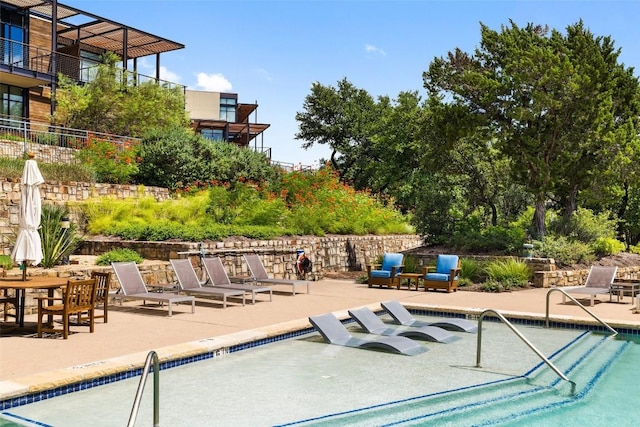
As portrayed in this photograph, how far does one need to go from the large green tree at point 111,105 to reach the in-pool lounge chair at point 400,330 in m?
18.9

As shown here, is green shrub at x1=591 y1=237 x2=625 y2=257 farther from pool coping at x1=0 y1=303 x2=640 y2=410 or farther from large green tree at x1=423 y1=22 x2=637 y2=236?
pool coping at x1=0 y1=303 x2=640 y2=410

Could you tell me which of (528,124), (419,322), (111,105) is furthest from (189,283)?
(111,105)

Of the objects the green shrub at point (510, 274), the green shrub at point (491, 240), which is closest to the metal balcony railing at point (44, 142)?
the green shrub at point (491, 240)

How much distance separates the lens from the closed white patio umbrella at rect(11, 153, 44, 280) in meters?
9.02

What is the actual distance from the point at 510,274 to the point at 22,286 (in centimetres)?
1201

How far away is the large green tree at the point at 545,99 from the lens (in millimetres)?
17703

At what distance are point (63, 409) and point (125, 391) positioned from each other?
697 mm

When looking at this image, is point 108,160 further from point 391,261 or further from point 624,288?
point 624,288

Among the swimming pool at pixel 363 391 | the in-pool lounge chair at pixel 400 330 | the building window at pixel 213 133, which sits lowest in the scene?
the swimming pool at pixel 363 391

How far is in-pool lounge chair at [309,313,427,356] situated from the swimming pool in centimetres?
12

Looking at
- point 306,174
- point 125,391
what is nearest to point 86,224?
point 306,174

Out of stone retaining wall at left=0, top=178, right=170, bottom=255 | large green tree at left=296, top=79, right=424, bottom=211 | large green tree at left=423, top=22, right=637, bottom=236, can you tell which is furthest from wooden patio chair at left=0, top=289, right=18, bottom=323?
large green tree at left=296, top=79, right=424, bottom=211

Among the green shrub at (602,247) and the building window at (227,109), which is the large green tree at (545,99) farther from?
the building window at (227,109)

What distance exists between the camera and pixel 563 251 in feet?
58.1
